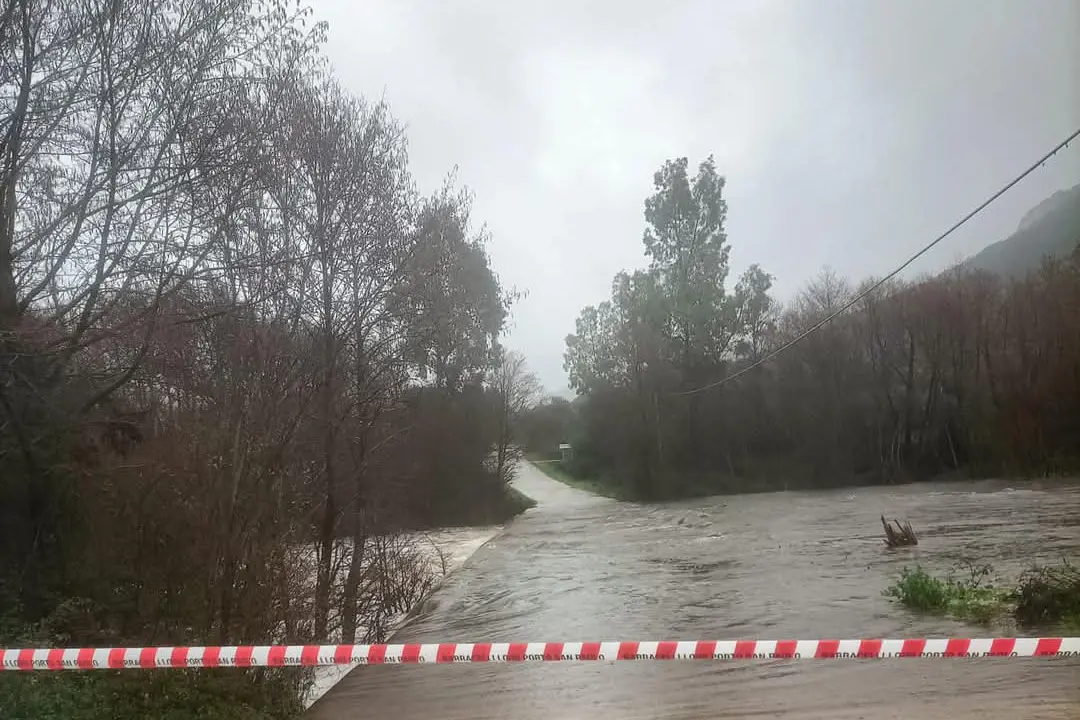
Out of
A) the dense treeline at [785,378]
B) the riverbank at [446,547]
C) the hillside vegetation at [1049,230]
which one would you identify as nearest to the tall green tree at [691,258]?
the dense treeline at [785,378]

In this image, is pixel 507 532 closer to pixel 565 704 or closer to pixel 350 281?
pixel 350 281

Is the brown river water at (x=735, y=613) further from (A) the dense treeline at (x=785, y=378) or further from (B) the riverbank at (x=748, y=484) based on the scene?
(B) the riverbank at (x=748, y=484)

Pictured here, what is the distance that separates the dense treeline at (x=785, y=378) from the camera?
126ft

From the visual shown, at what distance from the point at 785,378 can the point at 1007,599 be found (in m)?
35.5

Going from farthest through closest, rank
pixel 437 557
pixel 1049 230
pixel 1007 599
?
pixel 437 557 → pixel 1049 230 → pixel 1007 599

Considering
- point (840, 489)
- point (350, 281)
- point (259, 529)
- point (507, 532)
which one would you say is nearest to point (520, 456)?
point (507, 532)

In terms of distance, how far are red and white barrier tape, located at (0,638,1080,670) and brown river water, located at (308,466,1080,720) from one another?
0.97 meters

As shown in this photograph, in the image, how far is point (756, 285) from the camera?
156ft

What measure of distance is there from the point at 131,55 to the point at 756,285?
42.7m

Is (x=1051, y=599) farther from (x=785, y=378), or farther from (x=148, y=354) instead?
(x=785, y=378)

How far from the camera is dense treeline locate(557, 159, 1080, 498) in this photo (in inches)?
1515

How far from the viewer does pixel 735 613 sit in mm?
13453

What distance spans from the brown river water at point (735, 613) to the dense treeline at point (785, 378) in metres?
6.23

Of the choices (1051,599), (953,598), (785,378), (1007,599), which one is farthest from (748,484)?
(1051,599)
